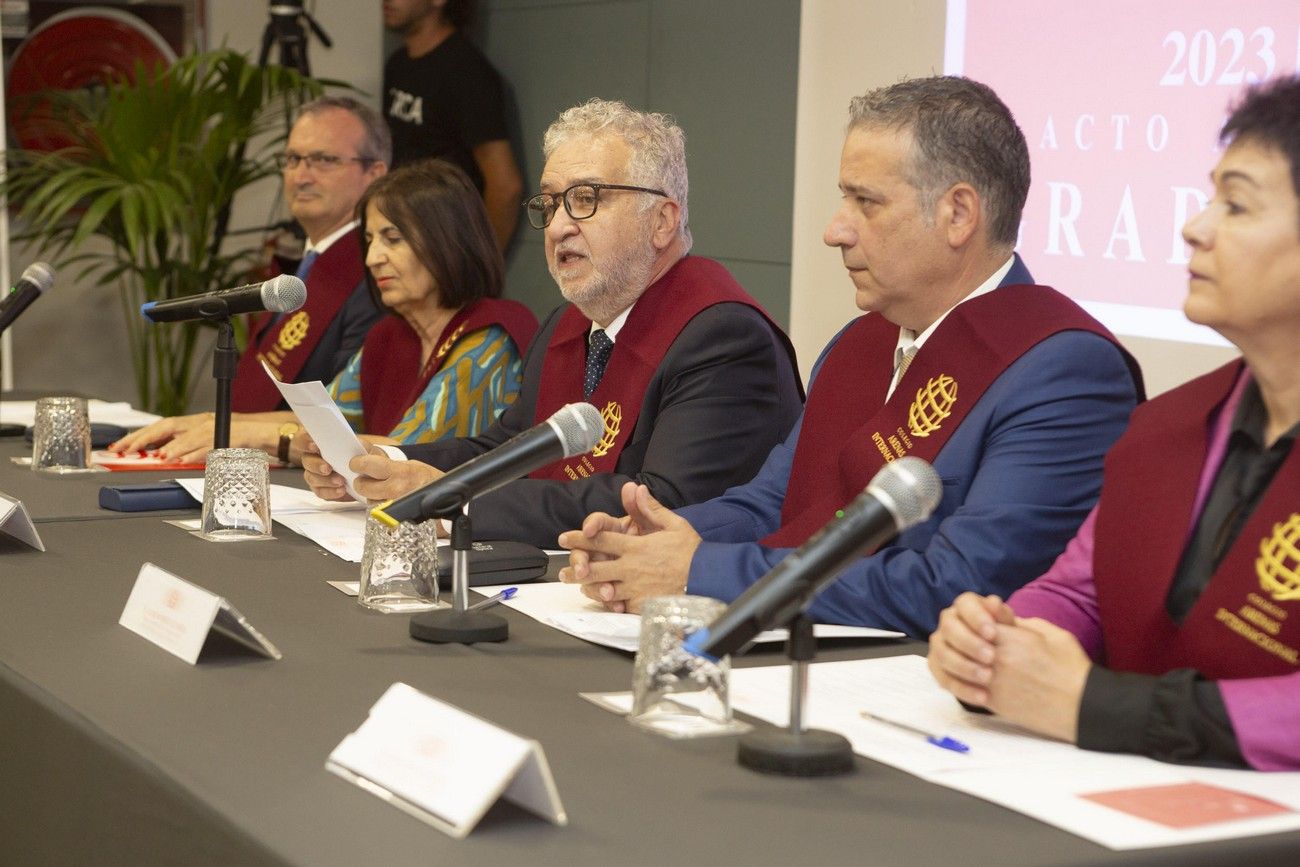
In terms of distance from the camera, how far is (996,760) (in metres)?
1.42

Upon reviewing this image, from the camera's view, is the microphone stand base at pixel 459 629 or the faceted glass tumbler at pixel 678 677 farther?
the microphone stand base at pixel 459 629

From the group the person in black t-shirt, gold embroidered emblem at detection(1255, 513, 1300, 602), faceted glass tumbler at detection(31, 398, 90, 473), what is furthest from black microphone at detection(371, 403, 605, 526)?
the person in black t-shirt

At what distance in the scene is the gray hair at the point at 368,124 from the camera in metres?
4.15

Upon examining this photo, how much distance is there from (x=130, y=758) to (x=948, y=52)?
10.7 ft

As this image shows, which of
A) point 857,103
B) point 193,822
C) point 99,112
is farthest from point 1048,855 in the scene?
point 99,112

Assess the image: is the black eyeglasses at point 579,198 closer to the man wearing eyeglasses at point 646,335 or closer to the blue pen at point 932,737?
the man wearing eyeglasses at point 646,335

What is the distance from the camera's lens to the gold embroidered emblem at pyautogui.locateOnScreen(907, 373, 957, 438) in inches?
83.5

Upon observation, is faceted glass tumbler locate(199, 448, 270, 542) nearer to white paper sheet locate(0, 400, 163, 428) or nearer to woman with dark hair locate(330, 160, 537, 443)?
woman with dark hair locate(330, 160, 537, 443)

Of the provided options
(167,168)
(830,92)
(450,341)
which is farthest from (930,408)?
(167,168)

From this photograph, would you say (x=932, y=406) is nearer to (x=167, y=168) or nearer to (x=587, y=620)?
(x=587, y=620)

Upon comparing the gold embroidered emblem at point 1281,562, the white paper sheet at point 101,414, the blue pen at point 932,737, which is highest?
the gold embroidered emblem at point 1281,562

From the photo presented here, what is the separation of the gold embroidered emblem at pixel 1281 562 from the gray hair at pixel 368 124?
301 cm

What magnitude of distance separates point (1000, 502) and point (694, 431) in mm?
760

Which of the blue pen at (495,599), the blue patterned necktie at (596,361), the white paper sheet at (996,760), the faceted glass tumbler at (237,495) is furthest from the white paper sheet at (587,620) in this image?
the blue patterned necktie at (596,361)
